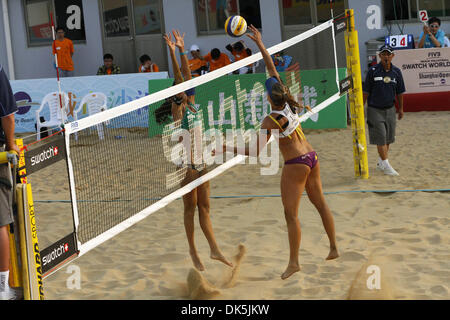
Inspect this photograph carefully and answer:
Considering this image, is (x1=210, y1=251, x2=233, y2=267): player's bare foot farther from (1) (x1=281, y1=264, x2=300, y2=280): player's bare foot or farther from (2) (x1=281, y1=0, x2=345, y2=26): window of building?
(2) (x1=281, y1=0, x2=345, y2=26): window of building

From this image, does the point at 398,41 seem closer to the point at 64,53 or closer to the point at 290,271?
the point at 64,53

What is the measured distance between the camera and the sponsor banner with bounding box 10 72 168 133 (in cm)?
1415

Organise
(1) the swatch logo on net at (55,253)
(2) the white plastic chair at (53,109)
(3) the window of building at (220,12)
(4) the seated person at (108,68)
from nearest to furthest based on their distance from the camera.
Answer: (1) the swatch logo on net at (55,253)
(2) the white plastic chair at (53,109)
(4) the seated person at (108,68)
(3) the window of building at (220,12)

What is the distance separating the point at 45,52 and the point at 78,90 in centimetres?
482

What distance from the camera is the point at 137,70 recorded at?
1808 cm

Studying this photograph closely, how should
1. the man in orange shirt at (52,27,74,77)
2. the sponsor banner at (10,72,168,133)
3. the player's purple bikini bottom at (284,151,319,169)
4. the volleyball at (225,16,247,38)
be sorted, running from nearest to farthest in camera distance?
1. the player's purple bikini bottom at (284,151,319,169)
2. the volleyball at (225,16,247,38)
3. the sponsor banner at (10,72,168,133)
4. the man in orange shirt at (52,27,74,77)

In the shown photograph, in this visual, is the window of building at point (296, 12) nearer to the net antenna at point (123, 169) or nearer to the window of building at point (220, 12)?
the window of building at point (220, 12)

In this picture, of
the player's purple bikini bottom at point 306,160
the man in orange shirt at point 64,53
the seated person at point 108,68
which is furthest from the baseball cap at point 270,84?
the man in orange shirt at point 64,53

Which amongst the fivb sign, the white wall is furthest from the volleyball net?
the fivb sign

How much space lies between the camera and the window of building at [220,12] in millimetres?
16656

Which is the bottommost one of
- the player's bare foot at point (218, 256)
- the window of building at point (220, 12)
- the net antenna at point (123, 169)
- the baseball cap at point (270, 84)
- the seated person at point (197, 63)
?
the player's bare foot at point (218, 256)

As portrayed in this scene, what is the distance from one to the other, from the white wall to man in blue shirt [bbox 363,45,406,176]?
1013 cm

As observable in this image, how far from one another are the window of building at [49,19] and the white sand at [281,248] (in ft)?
30.2

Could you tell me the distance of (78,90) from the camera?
14.6 m
